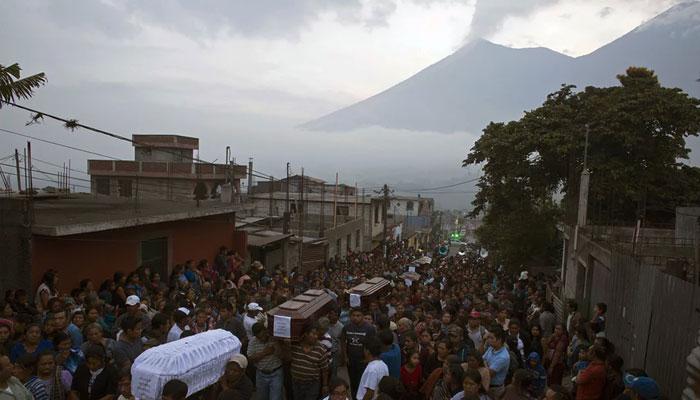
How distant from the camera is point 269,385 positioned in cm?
588

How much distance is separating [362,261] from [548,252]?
8.70 metres

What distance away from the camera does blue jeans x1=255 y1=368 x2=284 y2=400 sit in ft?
19.2

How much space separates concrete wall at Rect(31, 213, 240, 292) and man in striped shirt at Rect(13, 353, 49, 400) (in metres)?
5.55

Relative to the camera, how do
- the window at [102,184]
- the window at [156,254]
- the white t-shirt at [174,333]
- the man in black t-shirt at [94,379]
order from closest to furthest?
the man in black t-shirt at [94,379] → the white t-shirt at [174,333] → the window at [156,254] → the window at [102,184]

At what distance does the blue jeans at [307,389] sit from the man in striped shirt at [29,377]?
8.03 ft

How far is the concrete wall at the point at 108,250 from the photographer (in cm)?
1029

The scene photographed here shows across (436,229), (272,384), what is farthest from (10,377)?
(436,229)

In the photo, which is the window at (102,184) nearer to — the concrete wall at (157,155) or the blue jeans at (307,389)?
the concrete wall at (157,155)

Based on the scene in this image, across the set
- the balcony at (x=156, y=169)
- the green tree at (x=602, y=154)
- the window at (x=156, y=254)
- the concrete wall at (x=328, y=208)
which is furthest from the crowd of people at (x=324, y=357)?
the balcony at (x=156, y=169)

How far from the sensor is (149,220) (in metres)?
12.3

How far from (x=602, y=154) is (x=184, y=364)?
59.6 feet

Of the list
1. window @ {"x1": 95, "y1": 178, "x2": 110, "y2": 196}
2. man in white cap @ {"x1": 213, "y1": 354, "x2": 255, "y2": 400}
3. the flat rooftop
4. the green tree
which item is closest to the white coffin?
man in white cap @ {"x1": 213, "y1": 354, "x2": 255, "y2": 400}

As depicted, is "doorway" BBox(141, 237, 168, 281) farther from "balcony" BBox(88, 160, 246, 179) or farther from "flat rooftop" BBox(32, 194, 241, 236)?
"balcony" BBox(88, 160, 246, 179)

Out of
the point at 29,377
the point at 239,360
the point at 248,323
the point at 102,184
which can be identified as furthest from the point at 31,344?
the point at 102,184
